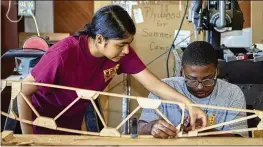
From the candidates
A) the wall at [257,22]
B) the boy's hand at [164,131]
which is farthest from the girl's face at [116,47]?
the wall at [257,22]

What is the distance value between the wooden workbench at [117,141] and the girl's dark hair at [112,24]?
480 mm

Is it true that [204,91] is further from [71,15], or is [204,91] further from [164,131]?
[71,15]

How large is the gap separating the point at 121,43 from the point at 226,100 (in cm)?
51

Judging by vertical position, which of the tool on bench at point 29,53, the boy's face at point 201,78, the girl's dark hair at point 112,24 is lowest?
the boy's face at point 201,78

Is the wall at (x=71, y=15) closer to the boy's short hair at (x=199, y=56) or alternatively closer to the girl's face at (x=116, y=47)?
the boy's short hair at (x=199, y=56)

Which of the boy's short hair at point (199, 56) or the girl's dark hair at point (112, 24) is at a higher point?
the girl's dark hair at point (112, 24)

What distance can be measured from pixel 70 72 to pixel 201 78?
490 mm

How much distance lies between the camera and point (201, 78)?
1.55 m

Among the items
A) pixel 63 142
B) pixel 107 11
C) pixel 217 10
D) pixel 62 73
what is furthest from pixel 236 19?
pixel 63 142

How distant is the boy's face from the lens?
5.09 ft

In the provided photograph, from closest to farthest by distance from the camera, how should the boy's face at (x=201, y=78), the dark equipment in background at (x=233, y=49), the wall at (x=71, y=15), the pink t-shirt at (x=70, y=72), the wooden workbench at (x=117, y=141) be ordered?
1. the wooden workbench at (x=117, y=141)
2. the pink t-shirt at (x=70, y=72)
3. the boy's face at (x=201, y=78)
4. the dark equipment in background at (x=233, y=49)
5. the wall at (x=71, y=15)

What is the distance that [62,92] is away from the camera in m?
1.58

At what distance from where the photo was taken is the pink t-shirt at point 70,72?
138 cm

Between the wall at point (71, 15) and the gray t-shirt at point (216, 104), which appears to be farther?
the wall at point (71, 15)
